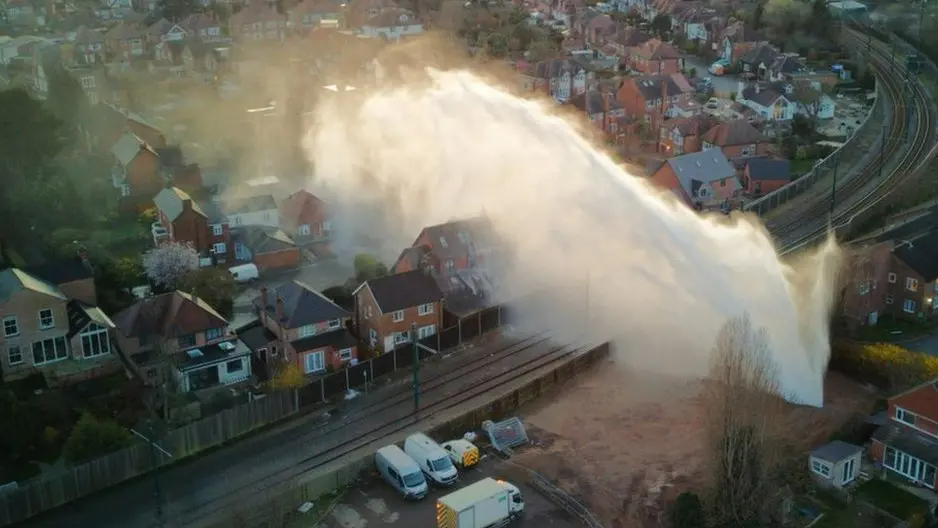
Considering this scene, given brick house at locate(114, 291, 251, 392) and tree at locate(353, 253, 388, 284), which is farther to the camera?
tree at locate(353, 253, 388, 284)

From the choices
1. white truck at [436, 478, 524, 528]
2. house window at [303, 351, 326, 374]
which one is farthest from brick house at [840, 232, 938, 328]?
house window at [303, 351, 326, 374]

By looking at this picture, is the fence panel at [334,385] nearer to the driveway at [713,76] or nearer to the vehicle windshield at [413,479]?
the vehicle windshield at [413,479]

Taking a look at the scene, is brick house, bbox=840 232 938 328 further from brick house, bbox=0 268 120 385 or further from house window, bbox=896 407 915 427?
brick house, bbox=0 268 120 385

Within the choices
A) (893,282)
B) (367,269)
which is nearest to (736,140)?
(893,282)

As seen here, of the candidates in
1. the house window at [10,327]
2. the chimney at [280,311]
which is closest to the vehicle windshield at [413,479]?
the chimney at [280,311]

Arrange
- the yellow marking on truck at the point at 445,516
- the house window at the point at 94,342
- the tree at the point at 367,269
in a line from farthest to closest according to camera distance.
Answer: the tree at the point at 367,269
the house window at the point at 94,342
the yellow marking on truck at the point at 445,516
